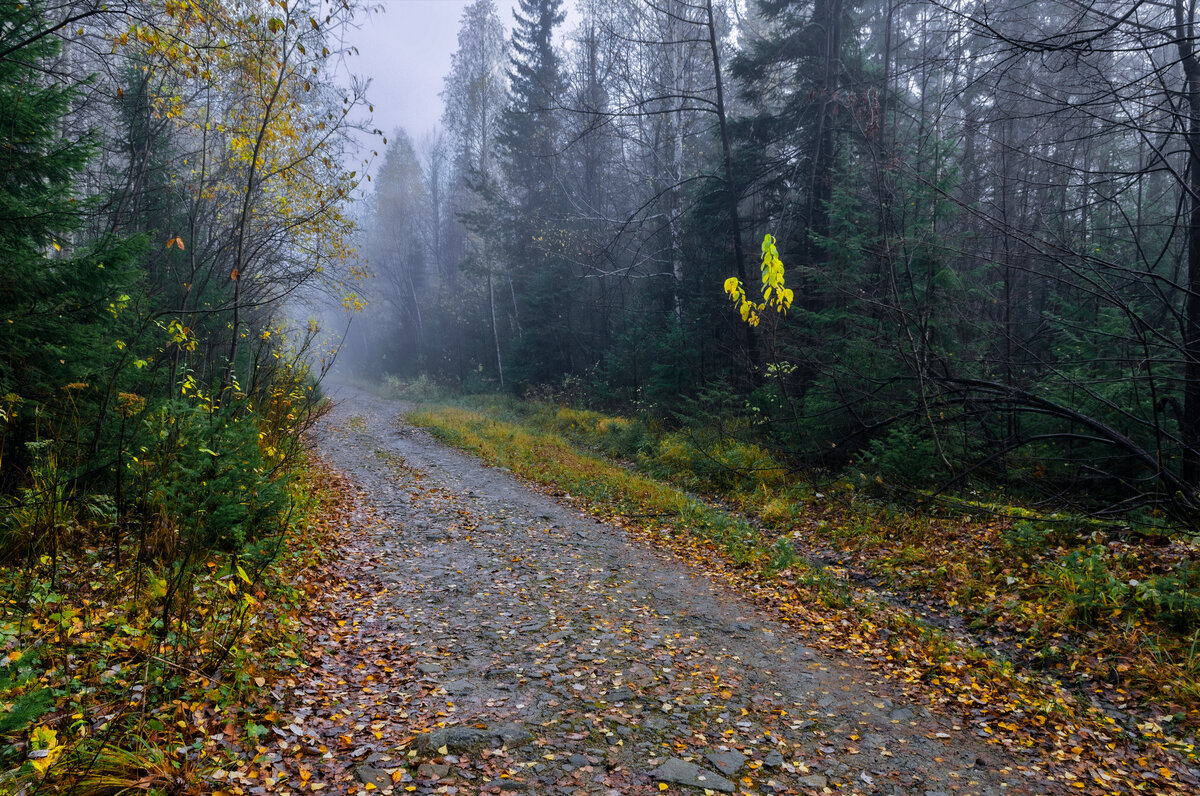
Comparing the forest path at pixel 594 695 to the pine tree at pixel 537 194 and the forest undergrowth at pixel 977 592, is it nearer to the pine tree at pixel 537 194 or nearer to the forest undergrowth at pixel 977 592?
the forest undergrowth at pixel 977 592

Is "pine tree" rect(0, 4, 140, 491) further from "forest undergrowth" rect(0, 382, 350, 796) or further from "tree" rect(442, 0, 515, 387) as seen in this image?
"tree" rect(442, 0, 515, 387)

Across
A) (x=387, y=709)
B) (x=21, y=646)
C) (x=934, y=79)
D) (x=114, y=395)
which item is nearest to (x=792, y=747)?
(x=387, y=709)

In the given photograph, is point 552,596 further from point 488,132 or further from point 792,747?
point 488,132

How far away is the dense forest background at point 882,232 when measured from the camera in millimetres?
6723

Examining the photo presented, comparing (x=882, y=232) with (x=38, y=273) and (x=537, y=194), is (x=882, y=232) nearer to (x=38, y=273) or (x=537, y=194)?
(x=38, y=273)

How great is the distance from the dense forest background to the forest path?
418 cm

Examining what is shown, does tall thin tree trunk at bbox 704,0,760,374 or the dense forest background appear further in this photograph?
tall thin tree trunk at bbox 704,0,760,374

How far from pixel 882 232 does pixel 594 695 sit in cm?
925

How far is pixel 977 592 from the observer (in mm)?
5887

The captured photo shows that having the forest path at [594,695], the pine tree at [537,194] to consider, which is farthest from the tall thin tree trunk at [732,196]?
the pine tree at [537,194]

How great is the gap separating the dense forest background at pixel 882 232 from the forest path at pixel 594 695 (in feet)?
13.7

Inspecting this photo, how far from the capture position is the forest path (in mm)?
3352

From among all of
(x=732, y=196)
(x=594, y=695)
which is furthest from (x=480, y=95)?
(x=594, y=695)

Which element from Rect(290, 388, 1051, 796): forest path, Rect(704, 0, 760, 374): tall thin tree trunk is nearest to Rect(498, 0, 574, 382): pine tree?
Rect(704, 0, 760, 374): tall thin tree trunk
